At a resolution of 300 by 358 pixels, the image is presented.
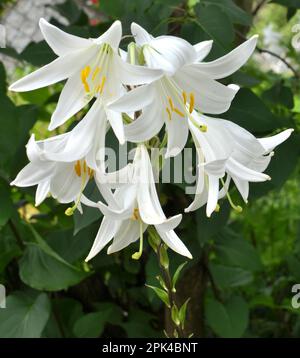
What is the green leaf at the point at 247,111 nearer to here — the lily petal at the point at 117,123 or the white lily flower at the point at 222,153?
the white lily flower at the point at 222,153

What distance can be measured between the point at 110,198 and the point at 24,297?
0.76m

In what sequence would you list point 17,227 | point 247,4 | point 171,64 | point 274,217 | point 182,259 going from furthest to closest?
point 274,217, point 247,4, point 17,227, point 182,259, point 171,64

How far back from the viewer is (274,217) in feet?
7.13

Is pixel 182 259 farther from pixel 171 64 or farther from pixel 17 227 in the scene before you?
pixel 171 64

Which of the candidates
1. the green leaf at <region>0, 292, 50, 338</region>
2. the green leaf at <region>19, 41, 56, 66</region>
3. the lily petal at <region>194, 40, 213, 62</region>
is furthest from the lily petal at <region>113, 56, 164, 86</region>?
the green leaf at <region>0, 292, 50, 338</region>

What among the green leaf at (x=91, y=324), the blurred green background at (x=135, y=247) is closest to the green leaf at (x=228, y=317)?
the blurred green background at (x=135, y=247)

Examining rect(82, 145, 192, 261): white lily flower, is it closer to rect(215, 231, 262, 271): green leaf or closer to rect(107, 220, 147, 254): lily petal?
rect(107, 220, 147, 254): lily petal

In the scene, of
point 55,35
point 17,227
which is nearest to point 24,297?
point 17,227

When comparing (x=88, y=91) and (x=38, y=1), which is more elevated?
(x=88, y=91)

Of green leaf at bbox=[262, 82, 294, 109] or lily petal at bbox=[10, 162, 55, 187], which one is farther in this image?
green leaf at bbox=[262, 82, 294, 109]

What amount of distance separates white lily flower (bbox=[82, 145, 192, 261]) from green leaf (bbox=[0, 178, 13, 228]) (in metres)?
0.45

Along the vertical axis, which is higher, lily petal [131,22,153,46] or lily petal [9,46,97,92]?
lily petal [131,22,153,46]

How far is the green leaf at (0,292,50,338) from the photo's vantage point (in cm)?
132

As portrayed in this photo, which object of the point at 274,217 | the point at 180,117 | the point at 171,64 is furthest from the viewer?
the point at 274,217
